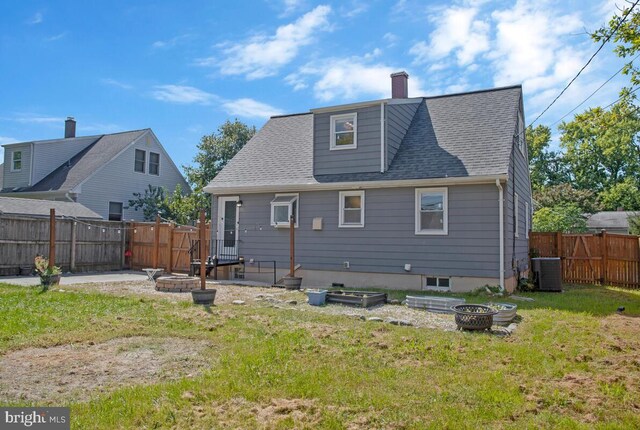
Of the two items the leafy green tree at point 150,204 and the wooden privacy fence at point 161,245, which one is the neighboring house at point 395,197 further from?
the leafy green tree at point 150,204

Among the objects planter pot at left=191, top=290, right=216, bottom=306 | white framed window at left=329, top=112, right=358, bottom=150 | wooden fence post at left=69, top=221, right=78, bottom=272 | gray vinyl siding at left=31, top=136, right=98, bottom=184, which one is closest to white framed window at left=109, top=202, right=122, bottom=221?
gray vinyl siding at left=31, top=136, right=98, bottom=184

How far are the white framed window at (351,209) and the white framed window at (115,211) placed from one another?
14.2 metres

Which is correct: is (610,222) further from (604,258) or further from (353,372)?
(353,372)

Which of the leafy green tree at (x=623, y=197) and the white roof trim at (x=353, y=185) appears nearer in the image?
the white roof trim at (x=353, y=185)

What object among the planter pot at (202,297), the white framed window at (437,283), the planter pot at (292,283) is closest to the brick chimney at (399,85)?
the white framed window at (437,283)

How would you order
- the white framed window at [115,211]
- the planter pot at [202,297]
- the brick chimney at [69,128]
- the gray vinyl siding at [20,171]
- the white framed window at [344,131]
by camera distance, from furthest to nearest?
1. the brick chimney at [69,128]
2. the gray vinyl siding at [20,171]
3. the white framed window at [115,211]
4. the white framed window at [344,131]
5. the planter pot at [202,297]

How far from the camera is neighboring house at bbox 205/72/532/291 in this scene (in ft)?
36.3

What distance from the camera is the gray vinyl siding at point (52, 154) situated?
867 inches

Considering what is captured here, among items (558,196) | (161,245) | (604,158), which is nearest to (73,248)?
(161,245)

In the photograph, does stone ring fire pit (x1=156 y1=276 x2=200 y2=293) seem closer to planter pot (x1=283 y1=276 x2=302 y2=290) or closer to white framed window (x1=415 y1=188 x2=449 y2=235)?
planter pot (x1=283 y1=276 x2=302 y2=290)

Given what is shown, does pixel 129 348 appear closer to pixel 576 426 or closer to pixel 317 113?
pixel 576 426

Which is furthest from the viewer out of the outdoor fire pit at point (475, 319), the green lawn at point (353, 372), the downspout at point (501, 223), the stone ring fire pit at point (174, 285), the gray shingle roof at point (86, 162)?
the gray shingle roof at point (86, 162)

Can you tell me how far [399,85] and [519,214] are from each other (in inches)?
233

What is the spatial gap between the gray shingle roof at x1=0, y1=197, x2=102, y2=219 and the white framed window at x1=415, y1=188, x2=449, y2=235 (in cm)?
1302
